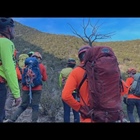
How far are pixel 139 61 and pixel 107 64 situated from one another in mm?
29908

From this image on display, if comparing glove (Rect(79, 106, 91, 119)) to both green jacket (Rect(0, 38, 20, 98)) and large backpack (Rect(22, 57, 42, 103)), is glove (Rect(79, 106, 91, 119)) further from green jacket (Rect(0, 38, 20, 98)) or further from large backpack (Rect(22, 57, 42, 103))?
large backpack (Rect(22, 57, 42, 103))

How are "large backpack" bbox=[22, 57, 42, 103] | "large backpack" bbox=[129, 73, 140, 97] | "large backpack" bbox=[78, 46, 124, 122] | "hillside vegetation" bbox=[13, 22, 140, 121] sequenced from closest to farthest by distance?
"large backpack" bbox=[78, 46, 124, 122] → "large backpack" bbox=[22, 57, 42, 103] → "large backpack" bbox=[129, 73, 140, 97] → "hillside vegetation" bbox=[13, 22, 140, 121]

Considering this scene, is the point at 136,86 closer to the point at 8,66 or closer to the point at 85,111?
the point at 85,111

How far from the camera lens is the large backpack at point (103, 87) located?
258 centimetres

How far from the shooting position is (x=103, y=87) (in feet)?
8.46

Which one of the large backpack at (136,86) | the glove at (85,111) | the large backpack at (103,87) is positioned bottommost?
the large backpack at (136,86)

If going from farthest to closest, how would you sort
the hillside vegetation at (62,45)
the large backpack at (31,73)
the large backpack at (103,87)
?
the hillside vegetation at (62,45)
the large backpack at (31,73)
the large backpack at (103,87)

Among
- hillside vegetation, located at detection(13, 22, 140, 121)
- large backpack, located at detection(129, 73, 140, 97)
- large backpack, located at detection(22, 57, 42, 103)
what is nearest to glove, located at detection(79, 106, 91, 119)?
large backpack, located at detection(22, 57, 42, 103)

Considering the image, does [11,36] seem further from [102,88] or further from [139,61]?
[139,61]

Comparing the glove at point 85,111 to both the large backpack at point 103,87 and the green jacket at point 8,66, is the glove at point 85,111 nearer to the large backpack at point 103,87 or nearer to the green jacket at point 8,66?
the large backpack at point 103,87

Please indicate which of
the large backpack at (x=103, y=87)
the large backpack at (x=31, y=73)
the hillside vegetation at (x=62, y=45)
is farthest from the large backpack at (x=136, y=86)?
the hillside vegetation at (x=62, y=45)

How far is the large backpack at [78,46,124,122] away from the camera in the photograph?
2.58 metres

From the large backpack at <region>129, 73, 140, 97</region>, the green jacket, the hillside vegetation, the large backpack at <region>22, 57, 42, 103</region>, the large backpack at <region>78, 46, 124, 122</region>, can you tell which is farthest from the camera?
the hillside vegetation

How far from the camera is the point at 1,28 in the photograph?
3131 millimetres
